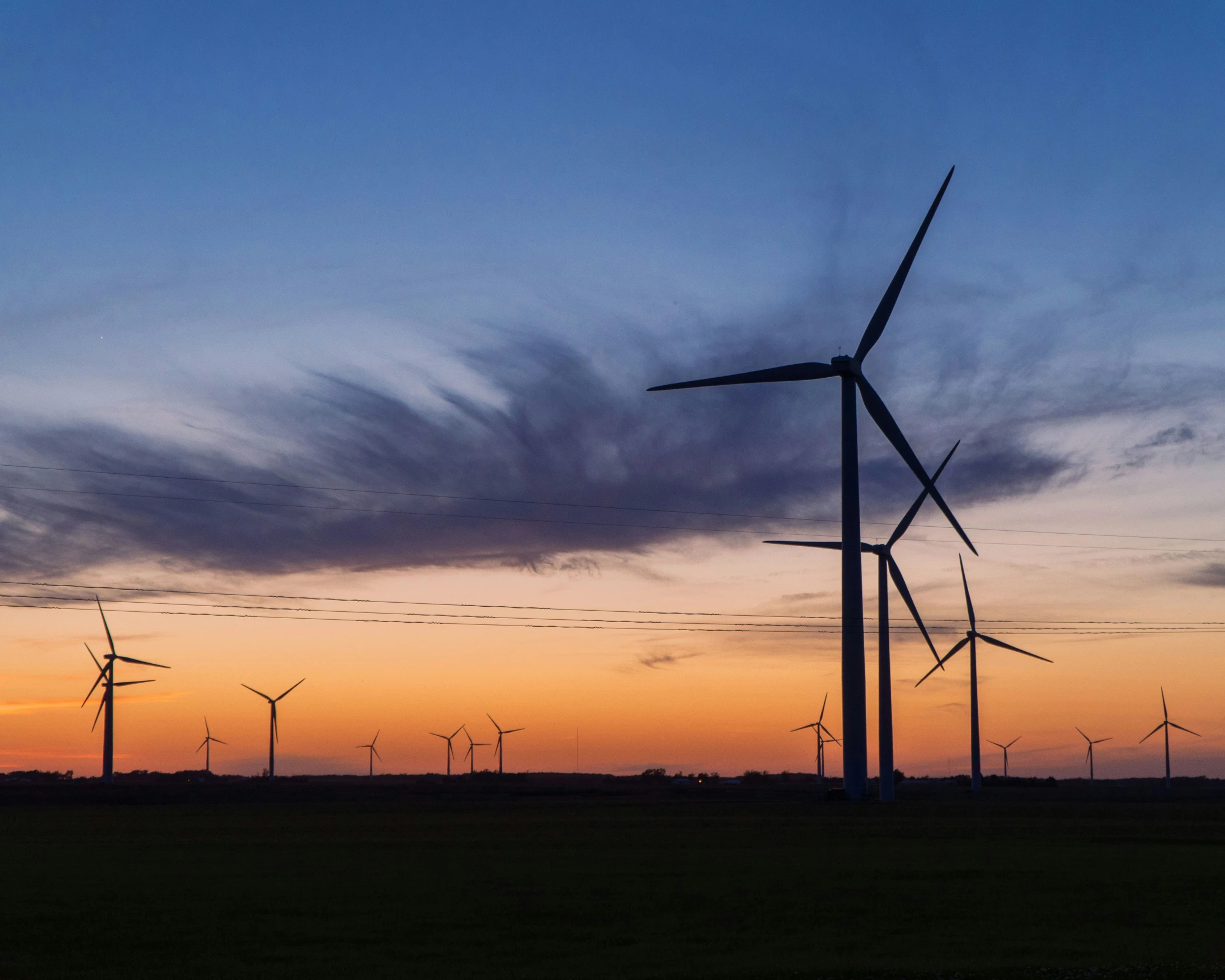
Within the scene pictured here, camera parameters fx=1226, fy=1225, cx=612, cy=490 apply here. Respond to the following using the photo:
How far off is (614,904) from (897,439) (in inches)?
3060

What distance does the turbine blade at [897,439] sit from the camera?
10350 centimetres

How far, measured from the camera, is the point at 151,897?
39.6 metres

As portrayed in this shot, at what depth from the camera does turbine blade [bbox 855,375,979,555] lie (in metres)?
104

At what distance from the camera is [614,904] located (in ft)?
125

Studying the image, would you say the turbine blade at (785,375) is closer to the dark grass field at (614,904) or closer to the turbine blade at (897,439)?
the turbine blade at (897,439)

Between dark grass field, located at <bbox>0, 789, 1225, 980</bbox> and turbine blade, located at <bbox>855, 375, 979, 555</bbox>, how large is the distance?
35105 millimetres

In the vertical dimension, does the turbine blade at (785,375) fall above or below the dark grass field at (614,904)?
above

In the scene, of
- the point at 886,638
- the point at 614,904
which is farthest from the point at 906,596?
the point at 614,904

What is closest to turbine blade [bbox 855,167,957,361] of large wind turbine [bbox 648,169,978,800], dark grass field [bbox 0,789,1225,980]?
large wind turbine [bbox 648,169,978,800]

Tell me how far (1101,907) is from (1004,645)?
447 feet

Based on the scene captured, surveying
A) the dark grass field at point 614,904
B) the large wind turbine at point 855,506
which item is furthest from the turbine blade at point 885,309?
the dark grass field at point 614,904

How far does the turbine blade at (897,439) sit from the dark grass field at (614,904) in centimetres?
3511

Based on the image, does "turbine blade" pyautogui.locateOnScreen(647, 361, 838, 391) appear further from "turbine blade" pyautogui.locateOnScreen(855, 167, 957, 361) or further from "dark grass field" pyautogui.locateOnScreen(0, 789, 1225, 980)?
"dark grass field" pyautogui.locateOnScreen(0, 789, 1225, 980)

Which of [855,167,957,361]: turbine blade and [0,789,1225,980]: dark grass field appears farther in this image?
Result: [855,167,957,361]: turbine blade
